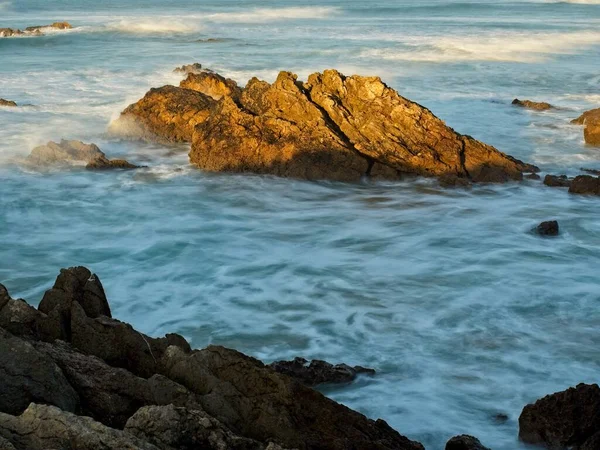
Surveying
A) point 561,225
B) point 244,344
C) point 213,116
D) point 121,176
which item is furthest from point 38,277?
point 561,225

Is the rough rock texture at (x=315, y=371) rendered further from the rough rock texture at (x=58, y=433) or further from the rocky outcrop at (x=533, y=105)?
the rocky outcrop at (x=533, y=105)

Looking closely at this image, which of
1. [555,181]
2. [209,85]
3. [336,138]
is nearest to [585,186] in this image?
[555,181]

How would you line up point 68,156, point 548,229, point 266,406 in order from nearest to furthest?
point 266,406, point 548,229, point 68,156

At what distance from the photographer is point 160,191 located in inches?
542

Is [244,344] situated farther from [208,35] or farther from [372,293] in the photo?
[208,35]

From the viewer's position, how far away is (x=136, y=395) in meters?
4.91

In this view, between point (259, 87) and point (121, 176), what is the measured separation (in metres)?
2.66

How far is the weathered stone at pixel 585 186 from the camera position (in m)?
13.0

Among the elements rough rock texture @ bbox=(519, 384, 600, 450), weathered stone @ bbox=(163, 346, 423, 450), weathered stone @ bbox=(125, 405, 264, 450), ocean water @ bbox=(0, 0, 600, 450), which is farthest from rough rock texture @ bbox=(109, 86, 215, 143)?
weathered stone @ bbox=(125, 405, 264, 450)

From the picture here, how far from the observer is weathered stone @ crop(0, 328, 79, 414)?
4.64m

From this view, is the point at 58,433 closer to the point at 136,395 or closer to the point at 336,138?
the point at 136,395

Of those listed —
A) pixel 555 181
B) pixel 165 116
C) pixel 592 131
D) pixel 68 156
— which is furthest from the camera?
pixel 165 116

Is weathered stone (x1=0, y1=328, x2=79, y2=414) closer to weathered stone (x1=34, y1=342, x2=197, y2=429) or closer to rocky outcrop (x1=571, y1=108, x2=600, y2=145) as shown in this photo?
weathered stone (x1=34, y1=342, x2=197, y2=429)

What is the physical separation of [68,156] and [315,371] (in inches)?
366
